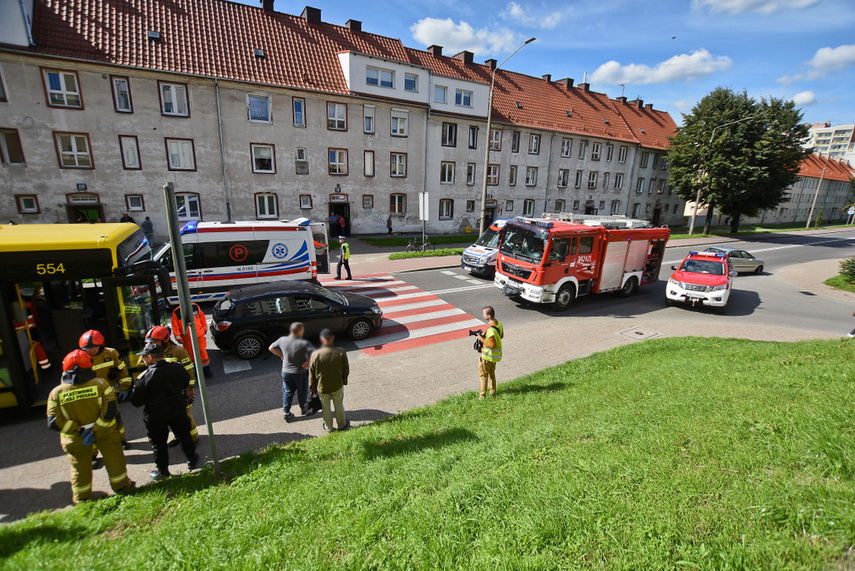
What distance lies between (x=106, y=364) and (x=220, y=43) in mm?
24409

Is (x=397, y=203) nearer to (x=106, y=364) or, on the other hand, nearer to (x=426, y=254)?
(x=426, y=254)

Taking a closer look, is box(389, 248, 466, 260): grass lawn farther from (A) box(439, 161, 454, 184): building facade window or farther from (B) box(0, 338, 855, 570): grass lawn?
(B) box(0, 338, 855, 570): grass lawn

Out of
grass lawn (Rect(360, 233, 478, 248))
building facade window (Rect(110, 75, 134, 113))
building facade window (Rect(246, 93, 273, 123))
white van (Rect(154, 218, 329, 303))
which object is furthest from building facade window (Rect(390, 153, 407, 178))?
white van (Rect(154, 218, 329, 303))

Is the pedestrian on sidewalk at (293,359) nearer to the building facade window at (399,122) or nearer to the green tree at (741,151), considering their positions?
the building facade window at (399,122)

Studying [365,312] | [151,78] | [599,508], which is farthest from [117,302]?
[151,78]

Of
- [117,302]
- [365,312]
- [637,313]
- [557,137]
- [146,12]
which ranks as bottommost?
[637,313]

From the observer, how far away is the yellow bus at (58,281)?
6105mm

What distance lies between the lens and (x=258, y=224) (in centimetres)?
1242

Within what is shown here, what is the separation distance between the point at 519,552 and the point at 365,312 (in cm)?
751

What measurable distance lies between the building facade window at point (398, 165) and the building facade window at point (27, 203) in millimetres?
19526

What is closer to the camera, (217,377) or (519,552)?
(519,552)

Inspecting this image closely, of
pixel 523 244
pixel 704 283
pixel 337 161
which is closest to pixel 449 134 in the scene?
pixel 337 161

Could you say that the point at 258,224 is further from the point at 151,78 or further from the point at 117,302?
the point at 151,78

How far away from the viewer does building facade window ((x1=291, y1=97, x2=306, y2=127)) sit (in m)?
24.4
